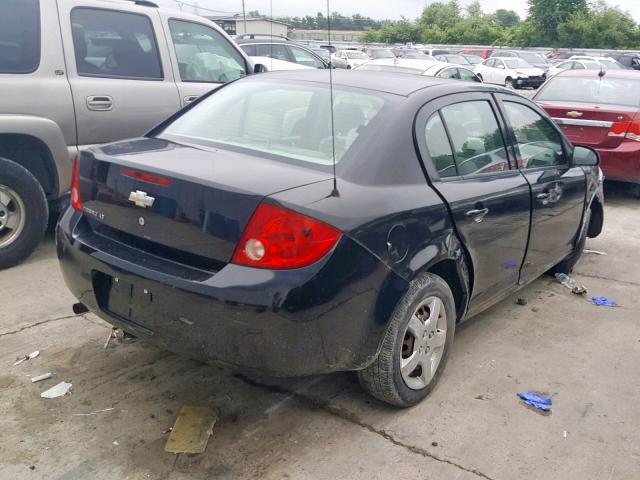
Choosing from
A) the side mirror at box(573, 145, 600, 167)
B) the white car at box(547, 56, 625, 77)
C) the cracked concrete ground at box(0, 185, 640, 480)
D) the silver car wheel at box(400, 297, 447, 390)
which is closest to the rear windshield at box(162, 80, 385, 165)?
the silver car wheel at box(400, 297, 447, 390)

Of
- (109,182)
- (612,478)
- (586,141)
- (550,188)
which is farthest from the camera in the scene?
(586,141)

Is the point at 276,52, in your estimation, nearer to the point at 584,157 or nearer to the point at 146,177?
the point at 584,157

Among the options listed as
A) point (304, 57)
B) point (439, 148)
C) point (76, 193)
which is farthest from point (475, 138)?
point (304, 57)

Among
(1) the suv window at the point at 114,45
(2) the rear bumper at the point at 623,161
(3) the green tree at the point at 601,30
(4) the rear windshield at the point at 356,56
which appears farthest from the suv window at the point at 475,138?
(3) the green tree at the point at 601,30

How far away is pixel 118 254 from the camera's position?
3.01 meters

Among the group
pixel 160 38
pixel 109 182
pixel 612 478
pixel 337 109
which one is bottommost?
pixel 612 478

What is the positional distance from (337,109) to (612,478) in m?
2.16

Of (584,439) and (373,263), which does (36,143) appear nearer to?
(373,263)

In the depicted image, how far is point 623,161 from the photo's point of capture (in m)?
7.59

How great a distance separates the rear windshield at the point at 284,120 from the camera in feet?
10.8

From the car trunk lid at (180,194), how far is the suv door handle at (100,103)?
2131 millimetres

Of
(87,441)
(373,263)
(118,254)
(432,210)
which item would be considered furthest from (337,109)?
(87,441)

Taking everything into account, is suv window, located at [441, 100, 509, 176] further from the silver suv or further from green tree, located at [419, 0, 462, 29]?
green tree, located at [419, 0, 462, 29]

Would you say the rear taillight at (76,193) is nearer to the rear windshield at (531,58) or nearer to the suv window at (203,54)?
the suv window at (203,54)
